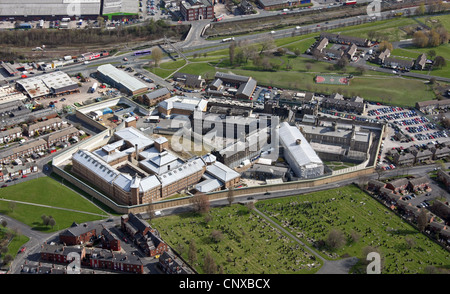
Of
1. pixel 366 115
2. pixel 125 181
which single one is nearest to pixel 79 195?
pixel 125 181

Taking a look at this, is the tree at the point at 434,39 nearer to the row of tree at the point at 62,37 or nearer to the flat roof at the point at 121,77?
the row of tree at the point at 62,37

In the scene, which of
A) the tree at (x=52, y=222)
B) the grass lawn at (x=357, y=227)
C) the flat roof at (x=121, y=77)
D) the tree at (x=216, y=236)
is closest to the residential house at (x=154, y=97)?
the flat roof at (x=121, y=77)

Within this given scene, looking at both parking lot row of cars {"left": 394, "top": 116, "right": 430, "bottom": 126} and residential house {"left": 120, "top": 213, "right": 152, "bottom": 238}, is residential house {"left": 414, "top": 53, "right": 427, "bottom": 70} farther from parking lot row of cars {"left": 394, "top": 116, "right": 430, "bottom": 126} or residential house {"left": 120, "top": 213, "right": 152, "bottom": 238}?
residential house {"left": 120, "top": 213, "right": 152, "bottom": 238}

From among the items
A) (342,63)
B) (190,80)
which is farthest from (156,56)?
(342,63)

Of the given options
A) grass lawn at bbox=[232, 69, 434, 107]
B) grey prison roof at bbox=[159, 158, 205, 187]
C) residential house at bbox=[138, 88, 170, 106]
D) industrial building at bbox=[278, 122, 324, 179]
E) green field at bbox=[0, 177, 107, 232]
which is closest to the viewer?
green field at bbox=[0, 177, 107, 232]

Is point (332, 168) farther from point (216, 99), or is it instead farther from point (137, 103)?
point (137, 103)

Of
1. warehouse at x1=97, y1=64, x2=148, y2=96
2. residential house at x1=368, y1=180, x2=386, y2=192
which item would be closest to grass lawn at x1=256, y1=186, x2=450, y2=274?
residential house at x1=368, y1=180, x2=386, y2=192
